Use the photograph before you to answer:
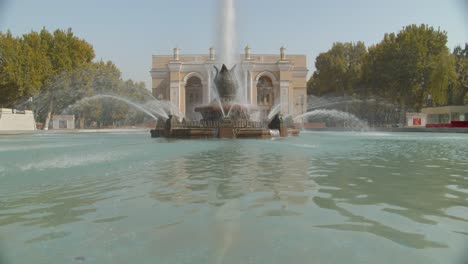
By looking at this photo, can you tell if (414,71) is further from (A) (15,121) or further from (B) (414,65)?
(A) (15,121)

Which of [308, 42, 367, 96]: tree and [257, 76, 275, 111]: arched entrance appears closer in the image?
[308, 42, 367, 96]: tree

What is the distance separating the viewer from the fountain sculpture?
55.2 ft

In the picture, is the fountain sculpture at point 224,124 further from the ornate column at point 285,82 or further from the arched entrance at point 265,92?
the arched entrance at point 265,92

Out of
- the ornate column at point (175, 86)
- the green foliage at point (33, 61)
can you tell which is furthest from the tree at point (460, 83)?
the green foliage at point (33, 61)

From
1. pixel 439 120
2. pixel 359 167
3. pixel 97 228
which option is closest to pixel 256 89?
pixel 439 120

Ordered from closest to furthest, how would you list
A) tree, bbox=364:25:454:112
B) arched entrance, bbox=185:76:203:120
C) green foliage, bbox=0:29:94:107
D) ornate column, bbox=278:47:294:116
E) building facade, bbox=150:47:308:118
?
green foliage, bbox=0:29:94:107, tree, bbox=364:25:454:112, building facade, bbox=150:47:308:118, ornate column, bbox=278:47:294:116, arched entrance, bbox=185:76:203:120

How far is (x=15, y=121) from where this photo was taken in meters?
39.8

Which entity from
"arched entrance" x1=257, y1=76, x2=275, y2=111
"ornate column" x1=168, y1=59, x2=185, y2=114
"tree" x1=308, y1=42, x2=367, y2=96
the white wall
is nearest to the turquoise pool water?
the white wall

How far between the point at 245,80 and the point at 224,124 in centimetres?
4329

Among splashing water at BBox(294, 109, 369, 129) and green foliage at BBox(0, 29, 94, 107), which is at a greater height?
green foliage at BBox(0, 29, 94, 107)

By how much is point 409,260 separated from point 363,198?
71.8 inches

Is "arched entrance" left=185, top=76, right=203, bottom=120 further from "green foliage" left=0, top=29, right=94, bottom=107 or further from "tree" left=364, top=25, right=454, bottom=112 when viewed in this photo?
"tree" left=364, top=25, right=454, bottom=112

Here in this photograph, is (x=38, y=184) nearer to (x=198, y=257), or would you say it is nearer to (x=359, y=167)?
(x=198, y=257)

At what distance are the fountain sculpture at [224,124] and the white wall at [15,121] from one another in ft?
87.4
